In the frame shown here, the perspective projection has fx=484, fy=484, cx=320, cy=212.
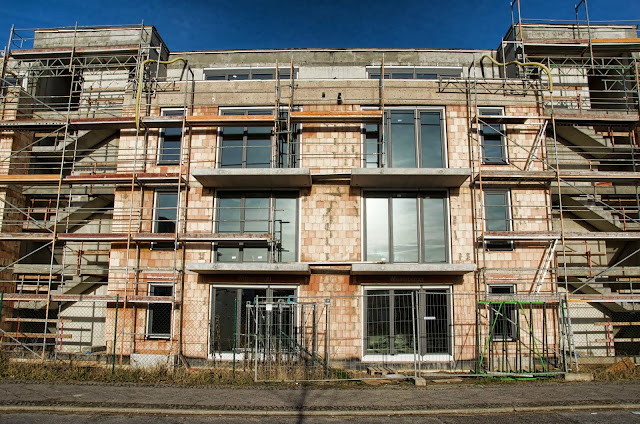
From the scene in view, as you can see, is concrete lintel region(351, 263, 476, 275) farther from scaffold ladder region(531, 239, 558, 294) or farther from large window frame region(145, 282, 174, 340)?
large window frame region(145, 282, 174, 340)

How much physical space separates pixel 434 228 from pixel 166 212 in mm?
8885

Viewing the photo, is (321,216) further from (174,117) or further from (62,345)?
(62,345)

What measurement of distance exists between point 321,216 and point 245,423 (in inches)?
305

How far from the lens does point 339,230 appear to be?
15.5m

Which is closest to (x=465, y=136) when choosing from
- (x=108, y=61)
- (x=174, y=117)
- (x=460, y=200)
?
(x=460, y=200)

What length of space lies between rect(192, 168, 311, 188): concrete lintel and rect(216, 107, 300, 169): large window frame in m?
0.77

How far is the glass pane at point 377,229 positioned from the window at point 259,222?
2.37 metres

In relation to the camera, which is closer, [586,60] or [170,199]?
[170,199]

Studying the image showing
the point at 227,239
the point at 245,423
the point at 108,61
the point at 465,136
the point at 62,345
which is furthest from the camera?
the point at 108,61

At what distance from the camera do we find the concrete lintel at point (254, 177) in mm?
14828

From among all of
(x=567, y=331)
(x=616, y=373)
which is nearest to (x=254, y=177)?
(x=567, y=331)

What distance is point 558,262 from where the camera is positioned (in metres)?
16.9

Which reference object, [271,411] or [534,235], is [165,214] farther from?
[534,235]

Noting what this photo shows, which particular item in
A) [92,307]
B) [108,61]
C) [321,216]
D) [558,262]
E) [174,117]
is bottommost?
[92,307]
